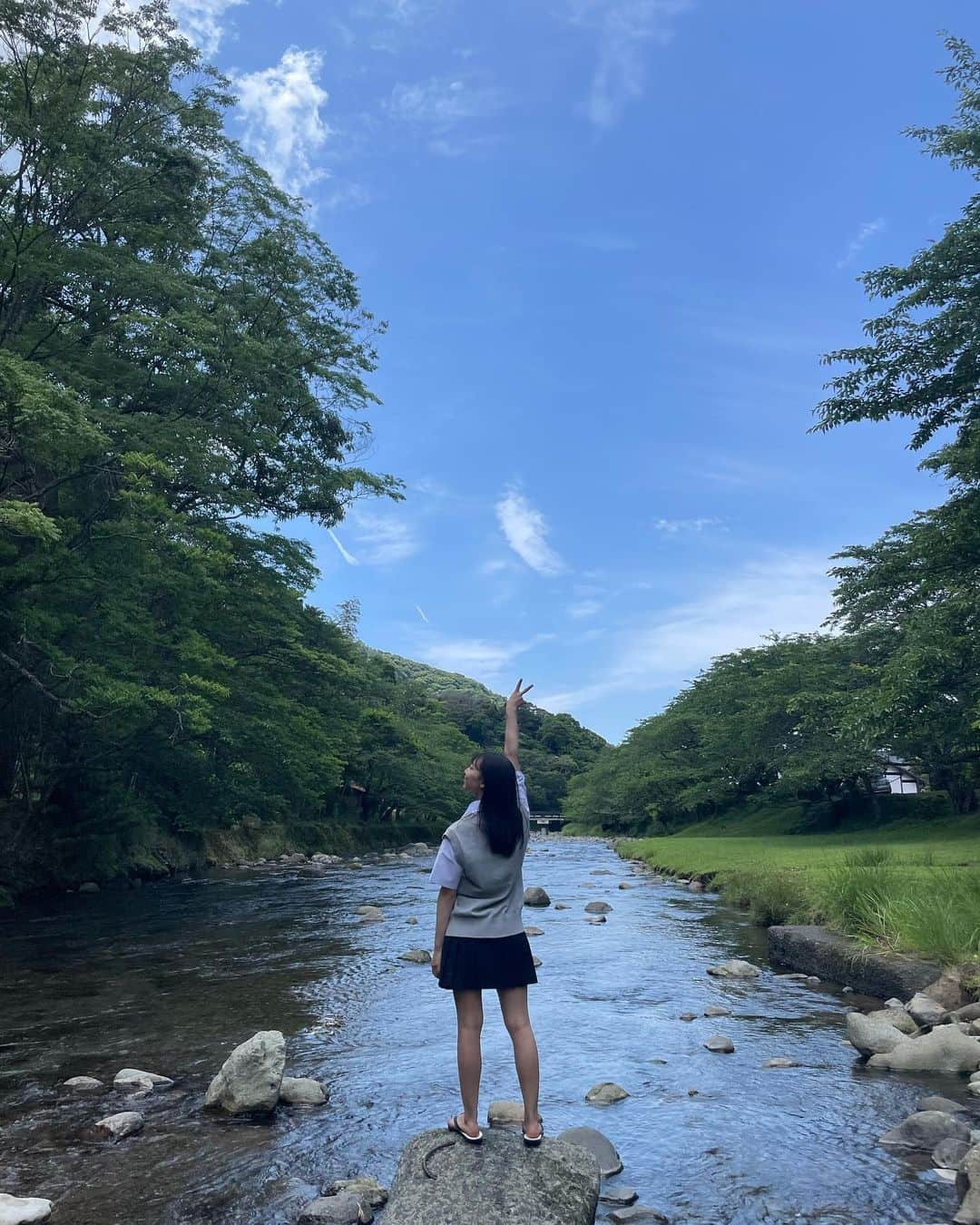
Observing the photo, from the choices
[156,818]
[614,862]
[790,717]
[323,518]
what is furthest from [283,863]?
[790,717]

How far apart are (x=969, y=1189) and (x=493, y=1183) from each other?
2626 mm

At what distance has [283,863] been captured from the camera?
40.8 meters

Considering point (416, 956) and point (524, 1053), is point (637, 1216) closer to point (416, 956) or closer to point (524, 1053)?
point (524, 1053)

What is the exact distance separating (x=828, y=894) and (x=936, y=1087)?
6.74 m

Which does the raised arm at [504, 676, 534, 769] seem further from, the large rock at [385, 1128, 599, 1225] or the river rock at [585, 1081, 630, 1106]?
the river rock at [585, 1081, 630, 1106]

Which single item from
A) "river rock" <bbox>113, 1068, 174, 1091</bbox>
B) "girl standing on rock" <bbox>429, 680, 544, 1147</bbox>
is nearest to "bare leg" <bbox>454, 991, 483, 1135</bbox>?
"girl standing on rock" <bbox>429, 680, 544, 1147</bbox>

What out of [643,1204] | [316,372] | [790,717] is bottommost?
[643,1204]

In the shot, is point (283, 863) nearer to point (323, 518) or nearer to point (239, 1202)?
point (323, 518)

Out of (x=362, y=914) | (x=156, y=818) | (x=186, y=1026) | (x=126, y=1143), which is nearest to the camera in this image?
(x=126, y=1143)

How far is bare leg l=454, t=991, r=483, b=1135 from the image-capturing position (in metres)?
4.79

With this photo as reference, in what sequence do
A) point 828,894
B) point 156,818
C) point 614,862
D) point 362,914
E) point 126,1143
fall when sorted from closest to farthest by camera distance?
1. point 126,1143
2. point 828,894
3. point 362,914
4. point 156,818
5. point 614,862

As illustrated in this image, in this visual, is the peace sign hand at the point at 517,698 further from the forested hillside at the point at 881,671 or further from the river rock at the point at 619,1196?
the forested hillside at the point at 881,671

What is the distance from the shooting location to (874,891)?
1240 cm

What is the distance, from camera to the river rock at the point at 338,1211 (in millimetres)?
4684
